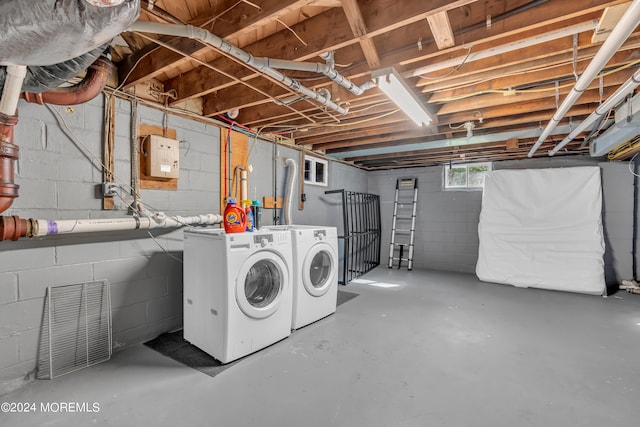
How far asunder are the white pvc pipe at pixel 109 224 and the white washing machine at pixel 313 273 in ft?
2.76

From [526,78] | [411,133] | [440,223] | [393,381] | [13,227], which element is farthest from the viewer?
[440,223]

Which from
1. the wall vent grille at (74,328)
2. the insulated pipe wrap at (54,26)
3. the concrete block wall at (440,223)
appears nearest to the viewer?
the insulated pipe wrap at (54,26)

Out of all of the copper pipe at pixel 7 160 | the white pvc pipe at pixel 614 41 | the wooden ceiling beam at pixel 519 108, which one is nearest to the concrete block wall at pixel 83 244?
the copper pipe at pixel 7 160

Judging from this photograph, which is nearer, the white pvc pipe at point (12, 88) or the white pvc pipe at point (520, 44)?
the white pvc pipe at point (12, 88)

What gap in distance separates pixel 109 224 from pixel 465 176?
5549 mm

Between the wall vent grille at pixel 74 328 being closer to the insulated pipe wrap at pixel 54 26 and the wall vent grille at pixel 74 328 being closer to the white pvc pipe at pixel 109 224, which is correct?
the white pvc pipe at pixel 109 224

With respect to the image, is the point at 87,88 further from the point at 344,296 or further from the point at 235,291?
the point at 344,296

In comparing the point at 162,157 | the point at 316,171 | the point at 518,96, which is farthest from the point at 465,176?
the point at 162,157

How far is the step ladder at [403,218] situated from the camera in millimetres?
5840

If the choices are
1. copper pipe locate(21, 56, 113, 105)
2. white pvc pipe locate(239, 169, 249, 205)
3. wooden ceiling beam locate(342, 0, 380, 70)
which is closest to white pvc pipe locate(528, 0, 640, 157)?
wooden ceiling beam locate(342, 0, 380, 70)

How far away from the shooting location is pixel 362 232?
18.1 ft

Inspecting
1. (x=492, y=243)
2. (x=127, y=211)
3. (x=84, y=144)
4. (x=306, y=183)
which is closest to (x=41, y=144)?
(x=84, y=144)

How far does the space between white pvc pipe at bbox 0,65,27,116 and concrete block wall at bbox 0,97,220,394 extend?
49cm

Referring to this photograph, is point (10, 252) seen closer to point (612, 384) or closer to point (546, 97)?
point (612, 384)
